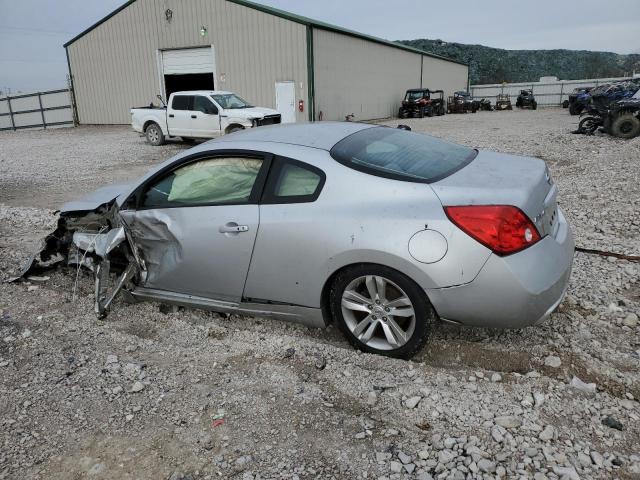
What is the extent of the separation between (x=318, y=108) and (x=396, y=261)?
21814 millimetres

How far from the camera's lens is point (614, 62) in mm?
89688

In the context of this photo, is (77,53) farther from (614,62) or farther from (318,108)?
(614,62)

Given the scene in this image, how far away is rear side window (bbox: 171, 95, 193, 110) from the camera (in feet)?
55.0

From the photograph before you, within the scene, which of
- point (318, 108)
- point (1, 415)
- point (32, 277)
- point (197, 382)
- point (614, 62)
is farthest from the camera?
point (614, 62)

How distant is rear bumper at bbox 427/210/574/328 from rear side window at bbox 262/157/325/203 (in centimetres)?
98

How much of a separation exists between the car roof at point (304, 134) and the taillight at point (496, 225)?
1025 mm

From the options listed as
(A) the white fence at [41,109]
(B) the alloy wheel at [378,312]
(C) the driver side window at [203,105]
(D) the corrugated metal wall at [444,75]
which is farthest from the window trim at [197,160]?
(D) the corrugated metal wall at [444,75]

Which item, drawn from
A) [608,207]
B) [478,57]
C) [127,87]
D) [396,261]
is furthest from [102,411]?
[478,57]

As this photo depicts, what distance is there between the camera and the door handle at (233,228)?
3.42 m

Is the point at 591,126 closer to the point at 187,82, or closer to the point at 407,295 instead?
the point at 407,295

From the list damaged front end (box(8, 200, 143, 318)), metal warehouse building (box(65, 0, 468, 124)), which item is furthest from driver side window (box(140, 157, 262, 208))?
metal warehouse building (box(65, 0, 468, 124))

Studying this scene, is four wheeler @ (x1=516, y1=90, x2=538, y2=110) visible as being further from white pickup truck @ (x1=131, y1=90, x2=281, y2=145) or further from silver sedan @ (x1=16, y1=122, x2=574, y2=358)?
silver sedan @ (x1=16, y1=122, x2=574, y2=358)

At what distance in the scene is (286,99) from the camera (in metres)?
23.0

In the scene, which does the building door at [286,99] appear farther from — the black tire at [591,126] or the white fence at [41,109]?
the white fence at [41,109]
